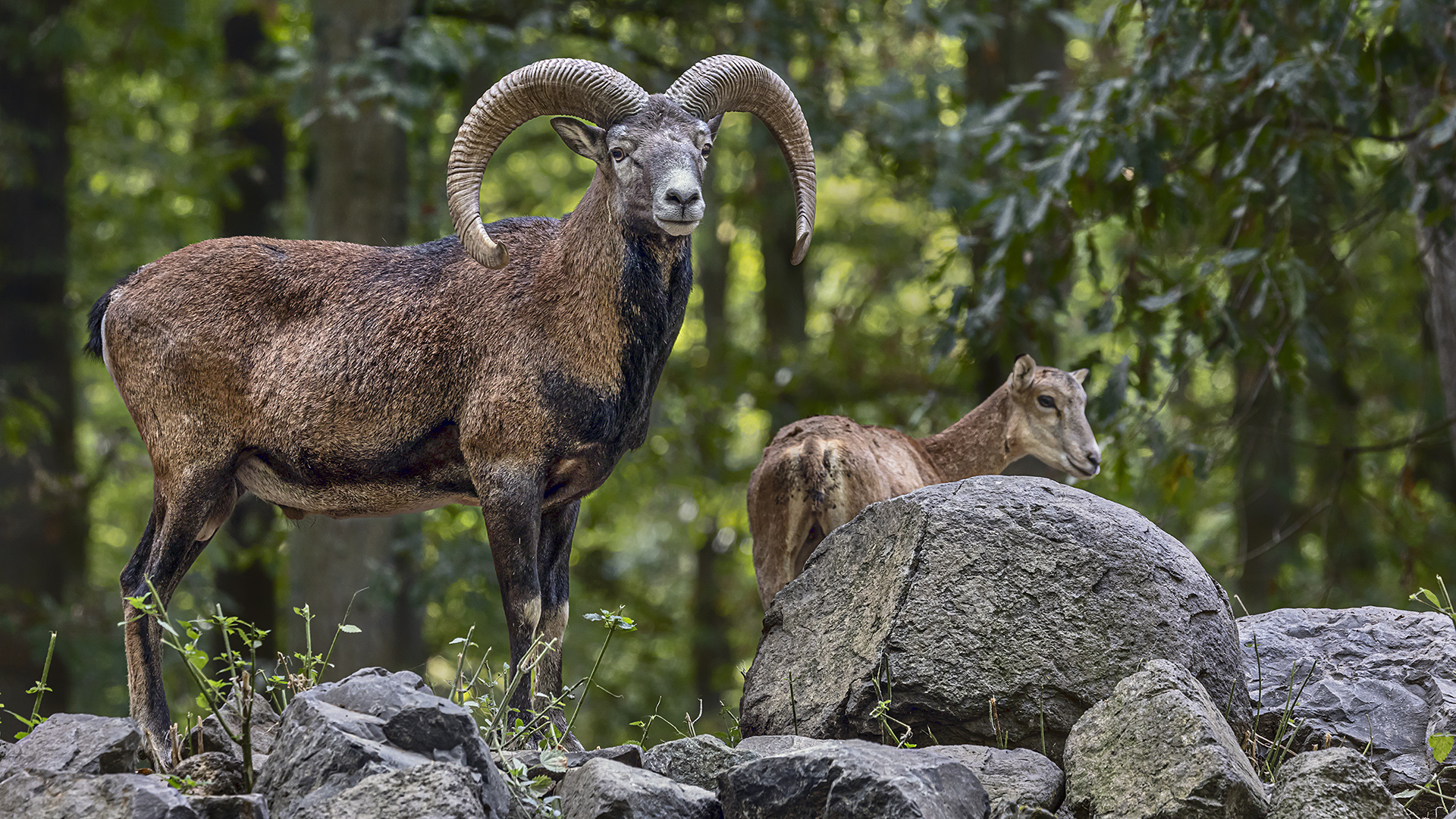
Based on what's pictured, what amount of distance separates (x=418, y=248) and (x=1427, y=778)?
208 inches

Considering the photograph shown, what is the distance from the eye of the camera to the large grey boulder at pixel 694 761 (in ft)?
18.3

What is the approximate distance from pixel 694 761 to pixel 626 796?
74 centimetres

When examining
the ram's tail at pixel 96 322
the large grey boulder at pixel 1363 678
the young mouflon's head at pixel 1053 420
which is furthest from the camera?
the young mouflon's head at pixel 1053 420

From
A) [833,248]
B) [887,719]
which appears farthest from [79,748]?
[833,248]

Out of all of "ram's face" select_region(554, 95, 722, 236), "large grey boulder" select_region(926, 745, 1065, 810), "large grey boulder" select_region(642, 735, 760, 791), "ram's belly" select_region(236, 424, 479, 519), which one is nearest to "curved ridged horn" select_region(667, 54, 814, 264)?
"ram's face" select_region(554, 95, 722, 236)

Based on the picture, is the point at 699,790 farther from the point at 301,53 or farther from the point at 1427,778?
the point at 301,53

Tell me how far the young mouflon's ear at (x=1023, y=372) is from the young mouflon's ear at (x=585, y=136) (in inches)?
141

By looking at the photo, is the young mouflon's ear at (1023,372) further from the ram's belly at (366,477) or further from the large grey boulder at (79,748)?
the large grey boulder at (79,748)

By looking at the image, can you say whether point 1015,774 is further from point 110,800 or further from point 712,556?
point 712,556

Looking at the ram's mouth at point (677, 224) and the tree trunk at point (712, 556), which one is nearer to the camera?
the ram's mouth at point (677, 224)

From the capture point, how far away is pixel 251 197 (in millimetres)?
18891

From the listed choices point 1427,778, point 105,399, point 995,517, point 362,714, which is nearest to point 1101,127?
point 995,517

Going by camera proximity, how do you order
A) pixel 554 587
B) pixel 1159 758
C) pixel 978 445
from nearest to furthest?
pixel 1159 758, pixel 554 587, pixel 978 445

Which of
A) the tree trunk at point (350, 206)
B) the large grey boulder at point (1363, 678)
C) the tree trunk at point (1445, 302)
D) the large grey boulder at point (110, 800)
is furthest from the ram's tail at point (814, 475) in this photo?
the tree trunk at point (350, 206)
